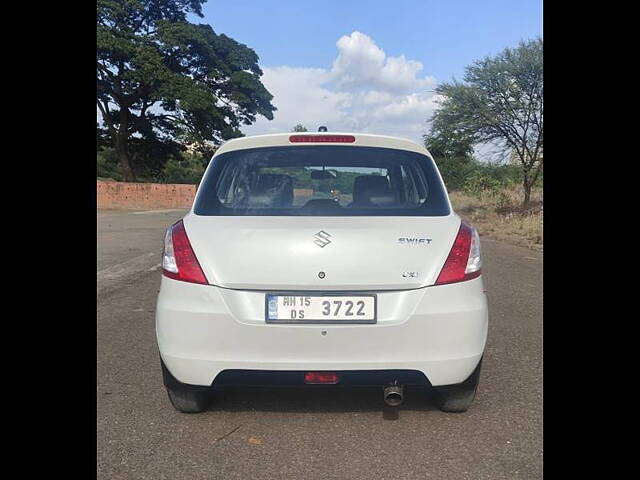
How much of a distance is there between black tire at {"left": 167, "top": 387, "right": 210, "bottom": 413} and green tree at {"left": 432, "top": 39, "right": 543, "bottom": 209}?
21135mm

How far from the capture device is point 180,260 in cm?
285

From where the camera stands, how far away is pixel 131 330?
5.23 metres

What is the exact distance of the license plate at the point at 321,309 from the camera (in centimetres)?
268

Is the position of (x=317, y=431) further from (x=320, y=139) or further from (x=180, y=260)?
(x=320, y=139)

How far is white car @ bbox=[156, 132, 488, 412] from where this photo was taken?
2.69 meters

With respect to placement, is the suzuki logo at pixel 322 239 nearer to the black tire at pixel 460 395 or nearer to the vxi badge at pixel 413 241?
the vxi badge at pixel 413 241

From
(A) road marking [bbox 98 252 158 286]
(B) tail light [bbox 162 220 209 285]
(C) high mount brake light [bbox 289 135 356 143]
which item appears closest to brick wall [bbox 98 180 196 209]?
(A) road marking [bbox 98 252 158 286]

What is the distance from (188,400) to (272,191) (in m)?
1.25

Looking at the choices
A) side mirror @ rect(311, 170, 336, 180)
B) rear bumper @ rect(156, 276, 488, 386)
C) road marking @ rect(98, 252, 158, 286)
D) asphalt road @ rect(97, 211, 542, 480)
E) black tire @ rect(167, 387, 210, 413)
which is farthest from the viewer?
road marking @ rect(98, 252, 158, 286)

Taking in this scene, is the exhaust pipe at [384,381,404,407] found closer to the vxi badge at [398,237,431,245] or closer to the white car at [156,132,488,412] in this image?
the white car at [156,132,488,412]

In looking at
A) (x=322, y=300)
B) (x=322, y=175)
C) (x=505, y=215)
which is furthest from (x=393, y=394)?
(x=505, y=215)

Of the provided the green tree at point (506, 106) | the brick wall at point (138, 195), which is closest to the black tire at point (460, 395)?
the green tree at point (506, 106)
